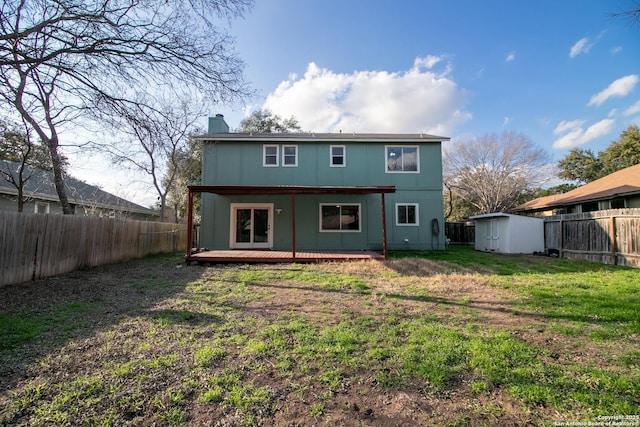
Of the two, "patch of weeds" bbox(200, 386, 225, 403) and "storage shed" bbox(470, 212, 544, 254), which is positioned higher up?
"storage shed" bbox(470, 212, 544, 254)

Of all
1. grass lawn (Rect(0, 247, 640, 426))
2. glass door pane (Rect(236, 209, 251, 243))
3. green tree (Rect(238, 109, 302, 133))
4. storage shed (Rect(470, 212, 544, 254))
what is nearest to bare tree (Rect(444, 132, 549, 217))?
storage shed (Rect(470, 212, 544, 254))

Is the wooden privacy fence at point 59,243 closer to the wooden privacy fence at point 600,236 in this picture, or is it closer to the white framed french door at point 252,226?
the white framed french door at point 252,226

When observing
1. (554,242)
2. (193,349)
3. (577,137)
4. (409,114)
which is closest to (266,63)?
(193,349)

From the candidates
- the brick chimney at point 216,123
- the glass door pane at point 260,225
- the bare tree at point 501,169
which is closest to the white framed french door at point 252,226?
the glass door pane at point 260,225

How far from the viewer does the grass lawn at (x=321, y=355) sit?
224 centimetres

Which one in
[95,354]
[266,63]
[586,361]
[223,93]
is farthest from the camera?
[266,63]

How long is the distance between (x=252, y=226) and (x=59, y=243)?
6.99 m

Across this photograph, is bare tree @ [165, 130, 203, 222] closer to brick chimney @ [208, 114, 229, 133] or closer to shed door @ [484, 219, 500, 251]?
brick chimney @ [208, 114, 229, 133]

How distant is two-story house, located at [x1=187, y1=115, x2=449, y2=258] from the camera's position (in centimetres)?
1346

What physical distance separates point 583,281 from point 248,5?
914 centimetres

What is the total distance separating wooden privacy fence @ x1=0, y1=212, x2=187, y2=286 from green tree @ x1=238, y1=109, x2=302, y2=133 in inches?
647

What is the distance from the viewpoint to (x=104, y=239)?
947 cm

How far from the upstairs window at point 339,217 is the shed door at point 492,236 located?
636 cm

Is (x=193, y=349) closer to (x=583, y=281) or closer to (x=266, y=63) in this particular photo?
(x=266, y=63)
